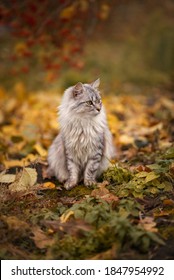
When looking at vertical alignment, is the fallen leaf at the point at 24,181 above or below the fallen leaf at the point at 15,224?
above

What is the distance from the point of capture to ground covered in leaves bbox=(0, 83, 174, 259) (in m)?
3.72

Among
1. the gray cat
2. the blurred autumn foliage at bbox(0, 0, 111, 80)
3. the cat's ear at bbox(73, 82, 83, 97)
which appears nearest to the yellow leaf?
the gray cat

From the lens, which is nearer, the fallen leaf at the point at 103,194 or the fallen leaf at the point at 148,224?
the fallen leaf at the point at 148,224

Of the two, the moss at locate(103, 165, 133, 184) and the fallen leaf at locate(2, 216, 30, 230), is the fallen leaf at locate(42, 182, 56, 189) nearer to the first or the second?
the moss at locate(103, 165, 133, 184)

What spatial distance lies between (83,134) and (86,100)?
41 cm

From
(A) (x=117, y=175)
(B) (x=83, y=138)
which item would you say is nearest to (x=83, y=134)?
(B) (x=83, y=138)

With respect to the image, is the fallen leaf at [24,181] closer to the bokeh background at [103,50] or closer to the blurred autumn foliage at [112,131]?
the blurred autumn foliage at [112,131]

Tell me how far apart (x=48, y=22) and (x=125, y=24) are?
6947mm

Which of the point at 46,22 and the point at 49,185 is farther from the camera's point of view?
the point at 46,22

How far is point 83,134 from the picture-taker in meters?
5.23

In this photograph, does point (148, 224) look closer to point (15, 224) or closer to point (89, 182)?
point (15, 224)

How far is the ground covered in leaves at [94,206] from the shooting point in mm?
3721

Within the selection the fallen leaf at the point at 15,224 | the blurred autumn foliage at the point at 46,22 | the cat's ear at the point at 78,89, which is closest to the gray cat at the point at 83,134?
the cat's ear at the point at 78,89

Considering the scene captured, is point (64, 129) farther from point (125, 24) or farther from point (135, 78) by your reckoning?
point (125, 24)
